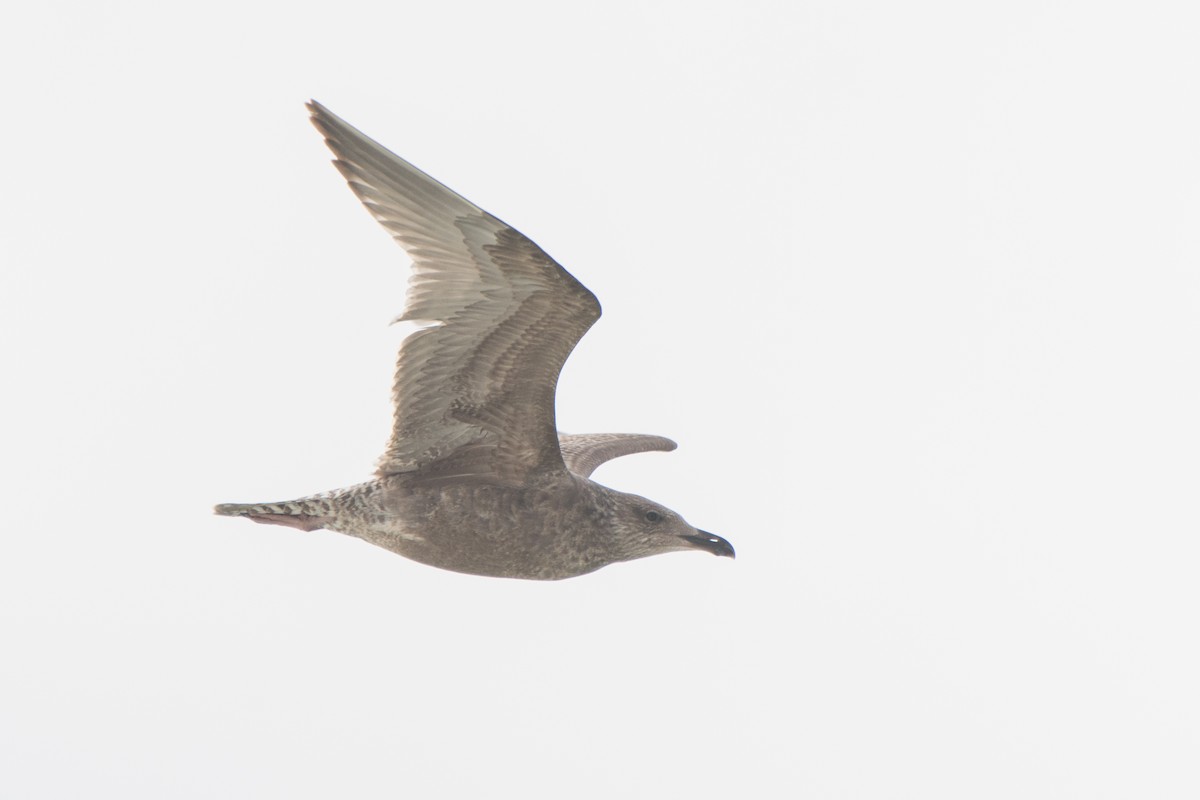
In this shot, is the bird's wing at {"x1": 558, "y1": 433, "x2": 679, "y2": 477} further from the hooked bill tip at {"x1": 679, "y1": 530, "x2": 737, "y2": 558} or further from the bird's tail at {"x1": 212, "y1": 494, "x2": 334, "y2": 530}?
the bird's tail at {"x1": 212, "y1": 494, "x2": 334, "y2": 530}

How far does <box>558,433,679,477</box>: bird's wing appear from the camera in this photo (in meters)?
16.6

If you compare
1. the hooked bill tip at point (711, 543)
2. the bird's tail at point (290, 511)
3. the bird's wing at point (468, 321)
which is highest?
the bird's wing at point (468, 321)

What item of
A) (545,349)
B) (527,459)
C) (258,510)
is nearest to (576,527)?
(527,459)

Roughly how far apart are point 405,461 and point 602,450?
167 inches

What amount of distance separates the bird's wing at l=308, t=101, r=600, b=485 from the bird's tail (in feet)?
2.59

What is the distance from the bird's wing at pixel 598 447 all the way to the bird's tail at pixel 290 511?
287 cm

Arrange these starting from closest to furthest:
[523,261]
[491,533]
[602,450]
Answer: [523,261] → [491,533] → [602,450]

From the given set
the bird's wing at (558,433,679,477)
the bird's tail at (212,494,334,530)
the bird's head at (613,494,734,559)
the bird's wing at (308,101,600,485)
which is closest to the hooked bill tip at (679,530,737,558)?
the bird's head at (613,494,734,559)

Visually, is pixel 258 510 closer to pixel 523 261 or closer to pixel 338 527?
pixel 338 527

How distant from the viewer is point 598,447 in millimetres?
17531

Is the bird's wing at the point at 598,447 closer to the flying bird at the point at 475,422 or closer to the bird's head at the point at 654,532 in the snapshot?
the bird's head at the point at 654,532

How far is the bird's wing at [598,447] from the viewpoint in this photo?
16641 millimetres

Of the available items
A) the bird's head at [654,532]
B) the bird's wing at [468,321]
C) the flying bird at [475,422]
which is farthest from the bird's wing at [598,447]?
the bird's wing at [468,321]

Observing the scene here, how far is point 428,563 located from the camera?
13.7 m
